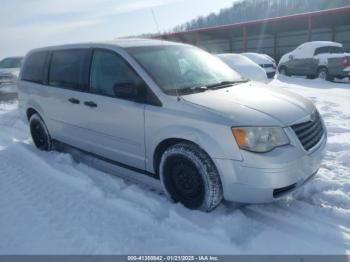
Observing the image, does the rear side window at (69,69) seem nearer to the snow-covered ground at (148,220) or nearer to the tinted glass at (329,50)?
the snow-covered ground at (148,220)

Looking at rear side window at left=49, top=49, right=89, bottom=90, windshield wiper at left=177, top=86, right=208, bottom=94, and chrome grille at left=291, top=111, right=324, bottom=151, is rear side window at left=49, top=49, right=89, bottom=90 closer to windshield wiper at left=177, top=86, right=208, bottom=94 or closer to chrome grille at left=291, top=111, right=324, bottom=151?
windshield wiper at left=177, top=86, right=208, bottom=94

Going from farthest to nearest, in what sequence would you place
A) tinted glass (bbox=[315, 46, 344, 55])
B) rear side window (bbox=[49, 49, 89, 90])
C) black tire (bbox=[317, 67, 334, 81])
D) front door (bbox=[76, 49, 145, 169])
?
tinted glass (bbox=[315, 46, 344, 55]), black tire (bbox=[317, 67, 334, 81]), rear side window (bbox=[49, 49, 89, 90]), front door (bbox=[76, 49, 145, 169])

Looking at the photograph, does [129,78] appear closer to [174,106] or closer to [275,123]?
[174,106]

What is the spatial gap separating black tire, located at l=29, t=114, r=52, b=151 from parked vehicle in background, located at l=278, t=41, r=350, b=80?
487 inches

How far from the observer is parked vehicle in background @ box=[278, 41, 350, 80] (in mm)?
13789

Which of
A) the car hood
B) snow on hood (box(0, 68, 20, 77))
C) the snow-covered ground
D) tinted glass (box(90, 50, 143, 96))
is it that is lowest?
snow on hood (box(0, 68, 20, 77))

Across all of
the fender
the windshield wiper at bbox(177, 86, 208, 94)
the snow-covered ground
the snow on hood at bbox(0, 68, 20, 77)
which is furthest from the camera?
the snow on hood at bbox(0, 68, 20, 77)

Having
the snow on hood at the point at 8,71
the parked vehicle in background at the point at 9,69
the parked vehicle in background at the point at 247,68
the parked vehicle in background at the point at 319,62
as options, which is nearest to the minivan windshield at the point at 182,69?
the parked vehicle in background at the point at 247,68

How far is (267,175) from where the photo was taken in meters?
2.95

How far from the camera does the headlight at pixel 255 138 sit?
9.77 feet

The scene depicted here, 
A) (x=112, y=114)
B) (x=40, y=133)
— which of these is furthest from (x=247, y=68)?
(x=112, y=114)

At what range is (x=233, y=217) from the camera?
127 inches

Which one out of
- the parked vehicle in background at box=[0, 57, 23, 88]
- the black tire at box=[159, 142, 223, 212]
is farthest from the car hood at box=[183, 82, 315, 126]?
the parked vehicle in background at box=[0, 57, 23, 88]

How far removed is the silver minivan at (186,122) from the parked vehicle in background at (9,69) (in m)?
17.0
